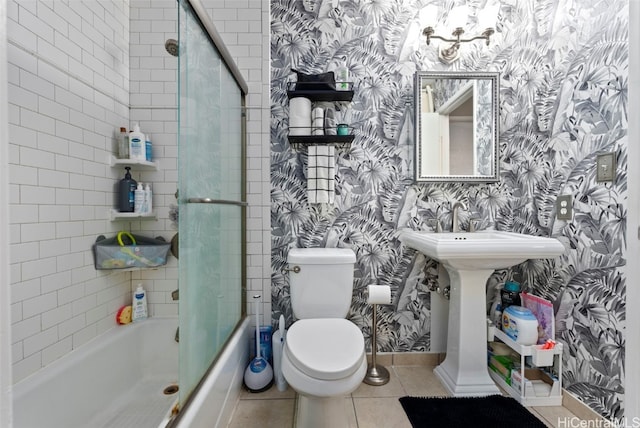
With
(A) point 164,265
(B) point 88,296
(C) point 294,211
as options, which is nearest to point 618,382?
(C) point 294,211

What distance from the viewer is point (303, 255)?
5.45 ft

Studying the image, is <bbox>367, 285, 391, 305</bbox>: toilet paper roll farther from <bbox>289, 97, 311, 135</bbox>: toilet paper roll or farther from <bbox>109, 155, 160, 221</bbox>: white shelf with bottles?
<bbox>109, 155, 160, 221</bbox>: white shelf with bottles

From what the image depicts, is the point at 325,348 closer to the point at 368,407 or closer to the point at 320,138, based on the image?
the point at 368,407

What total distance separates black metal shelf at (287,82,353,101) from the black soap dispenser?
1.07 meters

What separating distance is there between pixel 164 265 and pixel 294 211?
0.88 m

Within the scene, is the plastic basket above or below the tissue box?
above

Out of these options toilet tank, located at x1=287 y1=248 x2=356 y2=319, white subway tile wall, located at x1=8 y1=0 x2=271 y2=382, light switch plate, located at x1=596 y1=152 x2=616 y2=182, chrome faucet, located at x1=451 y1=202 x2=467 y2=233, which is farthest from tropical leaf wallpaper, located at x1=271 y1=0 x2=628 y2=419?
light switch plate, located at x1=596 y1=152 x2=616 y2=182

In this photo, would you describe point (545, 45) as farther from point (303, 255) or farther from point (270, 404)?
point (270, 404)

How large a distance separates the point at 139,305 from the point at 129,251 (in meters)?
0.39

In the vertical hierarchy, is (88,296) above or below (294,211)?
below

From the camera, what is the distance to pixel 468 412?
1.47m

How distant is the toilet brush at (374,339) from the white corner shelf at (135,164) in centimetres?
149

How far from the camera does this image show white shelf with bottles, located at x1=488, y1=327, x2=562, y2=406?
1485 millimetres

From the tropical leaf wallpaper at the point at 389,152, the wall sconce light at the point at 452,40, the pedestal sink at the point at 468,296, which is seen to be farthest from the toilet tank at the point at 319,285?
the wall sconce light at the point at 452,40
